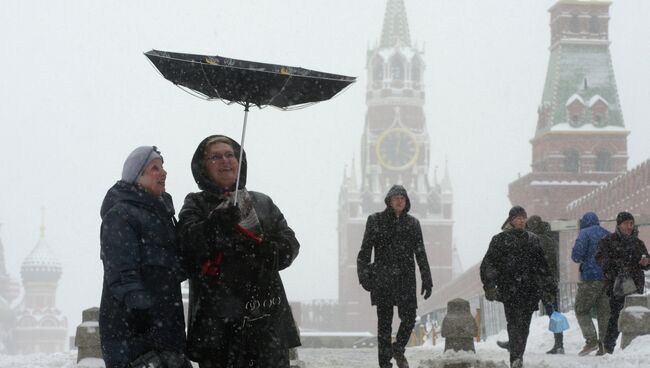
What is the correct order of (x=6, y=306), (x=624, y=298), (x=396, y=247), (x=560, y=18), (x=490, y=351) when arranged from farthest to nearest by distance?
(x=6, y=306)
(x=560, y=18)
(x=490, y=351)
(x=624, y=298)
(x=396, y=247)

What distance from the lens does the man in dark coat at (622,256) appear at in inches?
406

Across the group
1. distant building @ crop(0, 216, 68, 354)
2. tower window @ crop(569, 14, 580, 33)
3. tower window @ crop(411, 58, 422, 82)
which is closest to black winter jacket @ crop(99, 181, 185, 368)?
tower window @ crop(569, 14, 580, 33)

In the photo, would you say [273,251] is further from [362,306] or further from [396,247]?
[362,306]

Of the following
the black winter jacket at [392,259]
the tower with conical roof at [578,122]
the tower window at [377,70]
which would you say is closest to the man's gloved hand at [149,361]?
the black winter jacket at [392,259]

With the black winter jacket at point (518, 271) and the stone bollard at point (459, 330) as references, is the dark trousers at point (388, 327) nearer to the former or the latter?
the black winter jacket at point (518, 271)

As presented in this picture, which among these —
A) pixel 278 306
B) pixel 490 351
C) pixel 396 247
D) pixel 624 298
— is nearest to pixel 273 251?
pixel 278 306

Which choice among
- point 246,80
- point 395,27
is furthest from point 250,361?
point 395,27

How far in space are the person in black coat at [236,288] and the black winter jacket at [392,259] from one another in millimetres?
3444

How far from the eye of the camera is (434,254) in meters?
102

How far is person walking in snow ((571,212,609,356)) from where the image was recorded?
1091 centimetres

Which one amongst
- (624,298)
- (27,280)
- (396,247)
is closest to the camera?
(396,247)

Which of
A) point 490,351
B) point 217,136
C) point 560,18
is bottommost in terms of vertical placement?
point 490,351

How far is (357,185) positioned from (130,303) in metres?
98.3

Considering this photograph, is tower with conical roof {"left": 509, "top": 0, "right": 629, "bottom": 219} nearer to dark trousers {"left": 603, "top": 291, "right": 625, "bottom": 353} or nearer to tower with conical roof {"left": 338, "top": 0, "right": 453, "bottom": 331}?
tower with conical roof {"left": 338, "top": 0, "right": 453, "bottom": 331}
